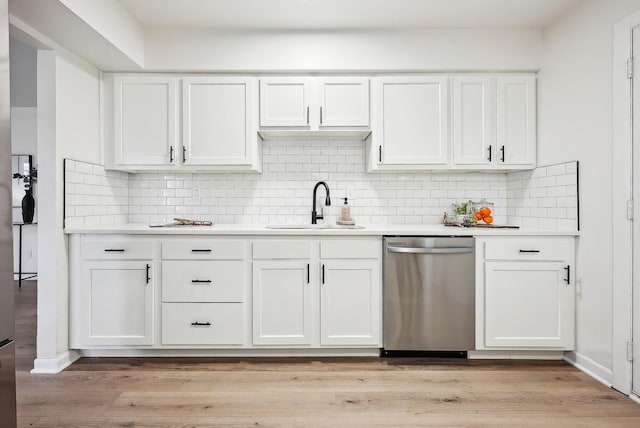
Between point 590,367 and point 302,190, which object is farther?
point 302,190

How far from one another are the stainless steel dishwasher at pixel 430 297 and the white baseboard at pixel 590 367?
69cm

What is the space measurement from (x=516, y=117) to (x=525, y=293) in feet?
4.41

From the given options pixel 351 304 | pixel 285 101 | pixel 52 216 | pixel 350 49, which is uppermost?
pixel 350 49

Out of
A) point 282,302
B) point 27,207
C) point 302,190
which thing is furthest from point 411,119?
point 27,207

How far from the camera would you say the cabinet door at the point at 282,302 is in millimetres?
2680

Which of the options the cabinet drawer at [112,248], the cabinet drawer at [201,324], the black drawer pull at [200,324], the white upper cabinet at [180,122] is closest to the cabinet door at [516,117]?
the white upper cabinet at [180,122]

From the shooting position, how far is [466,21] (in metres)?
2.85

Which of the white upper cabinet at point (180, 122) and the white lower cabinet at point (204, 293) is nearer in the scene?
the white lower cabinet at point (204, 293)

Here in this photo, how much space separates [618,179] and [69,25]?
3.30 meters

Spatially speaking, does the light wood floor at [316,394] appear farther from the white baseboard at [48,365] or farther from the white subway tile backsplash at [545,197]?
the white subway tile backsplash at [545,197]

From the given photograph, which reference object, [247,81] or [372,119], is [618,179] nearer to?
[372,119]

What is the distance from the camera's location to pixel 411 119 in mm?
2992

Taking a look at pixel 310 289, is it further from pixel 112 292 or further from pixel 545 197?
pixel 545 197

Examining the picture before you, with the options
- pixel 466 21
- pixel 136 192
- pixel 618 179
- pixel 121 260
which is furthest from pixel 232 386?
pixel 466 21
